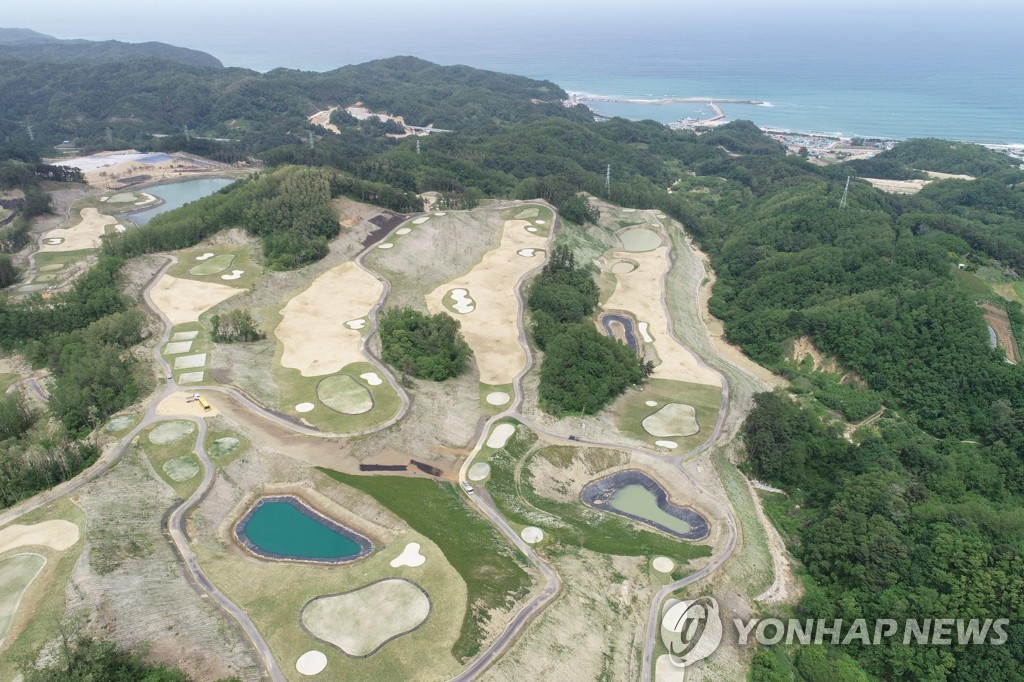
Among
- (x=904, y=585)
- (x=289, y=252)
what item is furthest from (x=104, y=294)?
(x=904, y=585)

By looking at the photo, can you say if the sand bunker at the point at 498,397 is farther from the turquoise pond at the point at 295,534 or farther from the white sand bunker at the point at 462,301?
the turquoise pond at the point at 295,534

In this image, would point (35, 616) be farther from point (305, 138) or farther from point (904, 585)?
point (305, 138)

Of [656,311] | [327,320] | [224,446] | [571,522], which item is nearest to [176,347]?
[327,320]

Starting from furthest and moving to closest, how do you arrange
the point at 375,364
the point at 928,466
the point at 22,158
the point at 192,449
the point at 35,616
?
the point at 22,158 → the point at 375,364 → the point at 928,466 → the point at 192,449 → the point at 35,616

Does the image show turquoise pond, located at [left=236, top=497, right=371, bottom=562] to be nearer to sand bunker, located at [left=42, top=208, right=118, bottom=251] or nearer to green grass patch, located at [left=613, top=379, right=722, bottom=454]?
green grass patch, located at [left=613, top=379, right=722, bottom=454]

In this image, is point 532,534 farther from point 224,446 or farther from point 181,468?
point 181,468

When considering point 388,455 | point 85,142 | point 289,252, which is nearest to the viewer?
point 388,455
